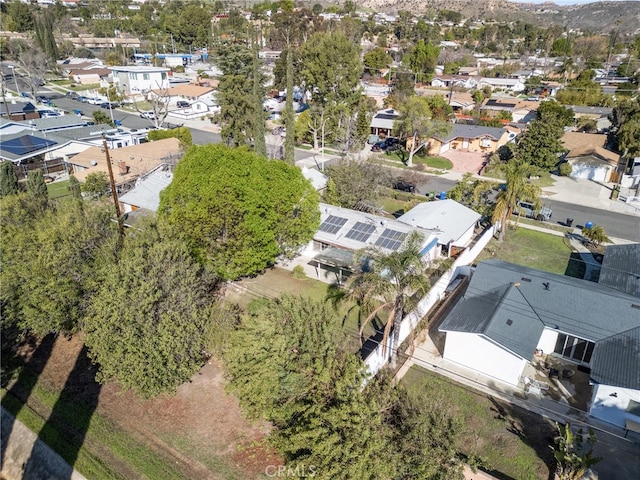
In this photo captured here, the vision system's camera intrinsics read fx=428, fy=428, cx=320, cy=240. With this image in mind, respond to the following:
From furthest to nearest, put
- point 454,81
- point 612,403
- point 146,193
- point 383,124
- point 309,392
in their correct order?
point 454,81 < point 383,124 < point 146,193 < point 612,403 < point 309,392

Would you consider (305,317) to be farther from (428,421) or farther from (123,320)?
(123,320)

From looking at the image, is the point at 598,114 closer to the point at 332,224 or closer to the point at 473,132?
the point at 473,132

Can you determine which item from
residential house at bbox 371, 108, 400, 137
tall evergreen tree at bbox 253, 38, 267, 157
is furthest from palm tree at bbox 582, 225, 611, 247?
residential house at bbox 371, 108, 400, 137

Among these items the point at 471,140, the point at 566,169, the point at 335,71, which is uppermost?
the point at 335,71

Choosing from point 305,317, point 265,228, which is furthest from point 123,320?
point 265,228

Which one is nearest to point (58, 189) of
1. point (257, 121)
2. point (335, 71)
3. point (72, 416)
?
point (257, 121)

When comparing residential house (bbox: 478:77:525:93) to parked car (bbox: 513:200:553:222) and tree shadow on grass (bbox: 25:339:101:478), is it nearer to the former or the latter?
parked car (bbox: 513:200:553:222)
